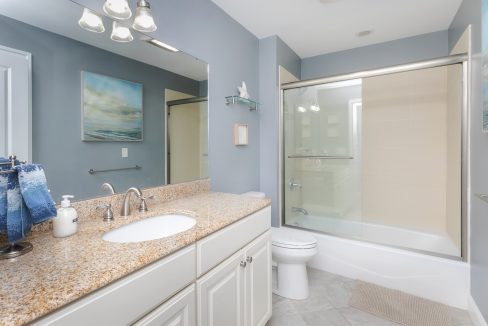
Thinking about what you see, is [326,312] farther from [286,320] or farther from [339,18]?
[339,18]

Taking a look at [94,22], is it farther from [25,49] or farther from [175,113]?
[175,113]

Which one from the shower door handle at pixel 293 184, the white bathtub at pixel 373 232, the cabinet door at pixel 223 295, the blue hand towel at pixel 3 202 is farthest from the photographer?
the shower door handle at pixel 293 184

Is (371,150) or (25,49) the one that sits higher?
(25,49)

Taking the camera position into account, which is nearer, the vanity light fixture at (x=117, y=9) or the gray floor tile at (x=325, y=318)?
the vanity light fixture at (x=117, y=9)

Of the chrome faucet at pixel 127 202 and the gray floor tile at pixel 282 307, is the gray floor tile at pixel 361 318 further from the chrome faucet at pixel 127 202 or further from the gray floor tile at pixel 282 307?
the chrome faucet at pixel 127 202

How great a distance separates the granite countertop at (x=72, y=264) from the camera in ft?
1.82

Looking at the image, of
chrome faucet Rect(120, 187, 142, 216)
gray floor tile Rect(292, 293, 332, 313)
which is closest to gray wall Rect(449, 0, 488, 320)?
gray floor tile Rect(292, 293, 332, 313)

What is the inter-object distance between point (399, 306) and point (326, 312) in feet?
1.84

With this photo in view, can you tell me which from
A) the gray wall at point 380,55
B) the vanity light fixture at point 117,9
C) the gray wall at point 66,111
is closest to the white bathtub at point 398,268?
the gray wall at point 66,111

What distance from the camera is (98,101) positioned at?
4.13 feet

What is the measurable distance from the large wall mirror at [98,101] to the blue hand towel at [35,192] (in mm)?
228

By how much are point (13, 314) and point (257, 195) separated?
1868 millimetres

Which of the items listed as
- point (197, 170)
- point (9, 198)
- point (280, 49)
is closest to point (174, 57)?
point (197, 170)

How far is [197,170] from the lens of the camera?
1863 mm
